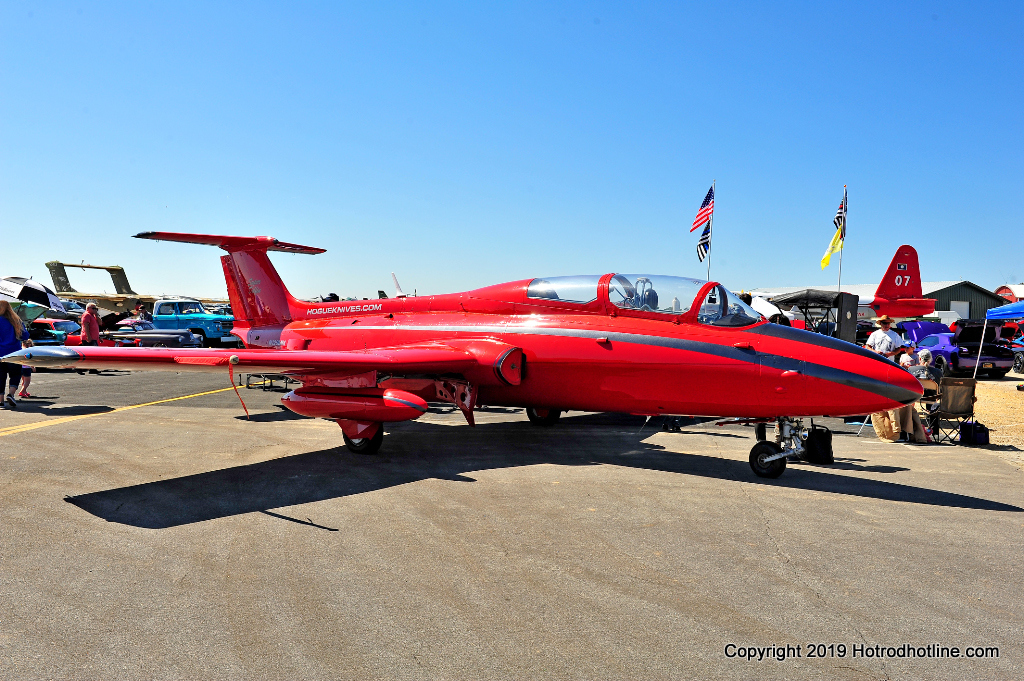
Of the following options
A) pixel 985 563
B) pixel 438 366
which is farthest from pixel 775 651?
pixel 438 366

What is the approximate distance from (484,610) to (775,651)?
1698 millimetres

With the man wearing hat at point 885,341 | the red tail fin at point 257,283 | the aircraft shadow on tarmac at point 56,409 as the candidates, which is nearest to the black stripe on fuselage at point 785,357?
the man wearing hat at point 885,341

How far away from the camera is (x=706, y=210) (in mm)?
27828

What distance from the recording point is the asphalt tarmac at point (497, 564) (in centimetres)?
344

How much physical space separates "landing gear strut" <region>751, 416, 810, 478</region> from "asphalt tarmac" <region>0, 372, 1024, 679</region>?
0.21 m

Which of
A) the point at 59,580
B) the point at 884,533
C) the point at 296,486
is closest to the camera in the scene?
the point at 59,580

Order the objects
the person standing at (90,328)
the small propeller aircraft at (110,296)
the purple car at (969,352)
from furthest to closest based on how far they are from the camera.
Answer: the small propeller aircraft at (110,296)
the purple car at (969,352)
the person standing at (90,328)

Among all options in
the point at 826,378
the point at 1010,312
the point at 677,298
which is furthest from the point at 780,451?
the point at 1010,312

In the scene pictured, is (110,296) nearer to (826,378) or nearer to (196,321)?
(196,321)

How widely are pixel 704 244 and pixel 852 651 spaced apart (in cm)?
2582

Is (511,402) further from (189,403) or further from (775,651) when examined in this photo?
(189,403)

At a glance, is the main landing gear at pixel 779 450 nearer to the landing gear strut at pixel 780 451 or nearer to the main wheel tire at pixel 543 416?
the landing gear strut at pixel 780 451

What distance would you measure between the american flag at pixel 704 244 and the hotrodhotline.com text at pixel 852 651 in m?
25.5

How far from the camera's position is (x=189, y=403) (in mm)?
13828
